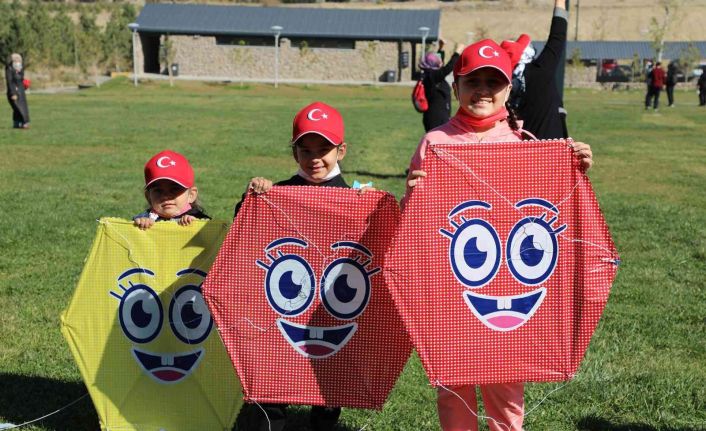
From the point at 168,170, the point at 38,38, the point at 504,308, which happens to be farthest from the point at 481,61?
the point at 38,38

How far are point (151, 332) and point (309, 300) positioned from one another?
1028 mm

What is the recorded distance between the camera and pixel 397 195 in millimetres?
13875

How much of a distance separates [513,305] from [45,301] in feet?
15.9

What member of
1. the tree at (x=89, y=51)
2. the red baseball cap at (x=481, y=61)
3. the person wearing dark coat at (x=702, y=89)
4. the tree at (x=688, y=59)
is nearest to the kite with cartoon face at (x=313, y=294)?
the red baseball cap at (x=481, y=61)

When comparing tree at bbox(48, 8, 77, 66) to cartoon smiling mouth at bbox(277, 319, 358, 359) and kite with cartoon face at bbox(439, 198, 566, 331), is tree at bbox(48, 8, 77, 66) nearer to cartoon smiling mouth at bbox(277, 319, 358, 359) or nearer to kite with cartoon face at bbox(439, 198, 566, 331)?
cartoon smiling mouth at bbox(277, 319, 358, 359)

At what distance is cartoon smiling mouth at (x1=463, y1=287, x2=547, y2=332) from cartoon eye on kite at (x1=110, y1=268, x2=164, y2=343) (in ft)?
5.80

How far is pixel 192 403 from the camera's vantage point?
5008 mm

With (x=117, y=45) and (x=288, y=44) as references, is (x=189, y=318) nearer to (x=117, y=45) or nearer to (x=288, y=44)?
(x=288, y=44)

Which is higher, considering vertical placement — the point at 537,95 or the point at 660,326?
the point at 537,95

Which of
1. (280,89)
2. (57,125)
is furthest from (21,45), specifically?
(57,125)

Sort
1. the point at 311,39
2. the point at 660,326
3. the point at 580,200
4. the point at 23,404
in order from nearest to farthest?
the point at 580,200 → the point at 23,404 → the point at 660,326 → the point at 311,39

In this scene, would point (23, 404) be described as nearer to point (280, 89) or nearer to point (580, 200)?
point (580, 200)

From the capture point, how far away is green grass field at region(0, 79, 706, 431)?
562cm

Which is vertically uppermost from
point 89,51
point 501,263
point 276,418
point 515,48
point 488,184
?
point 515,48
